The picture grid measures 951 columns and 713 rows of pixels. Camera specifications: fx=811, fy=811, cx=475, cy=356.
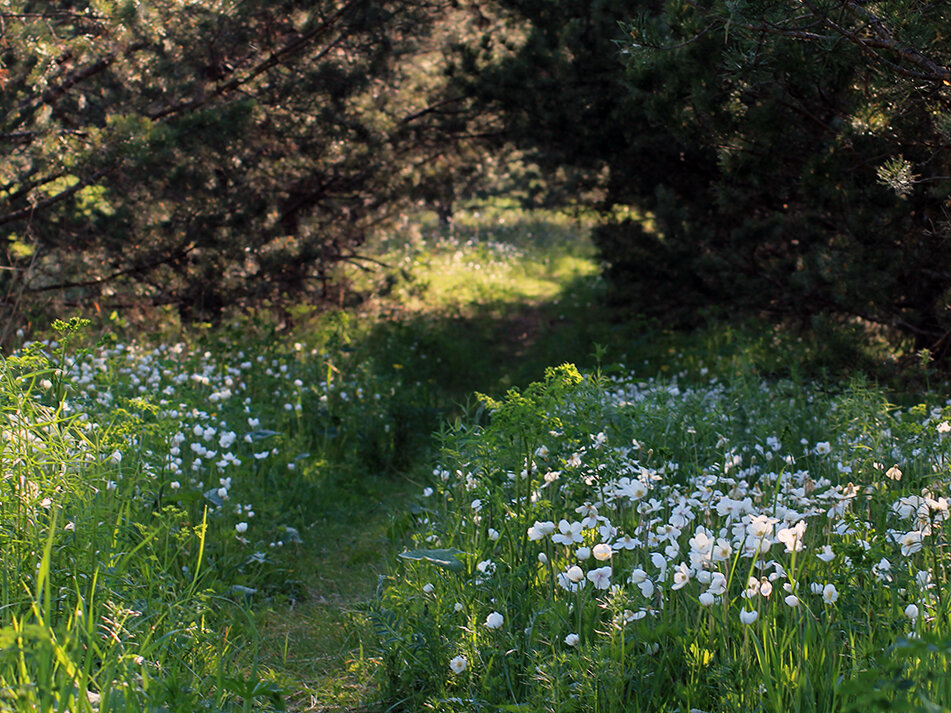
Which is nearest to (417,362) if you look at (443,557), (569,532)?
(443,557)

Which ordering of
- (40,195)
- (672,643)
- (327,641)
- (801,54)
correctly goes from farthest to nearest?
1. (40,195)
2. (801,54)
3. (327,641)
4. (672,643)

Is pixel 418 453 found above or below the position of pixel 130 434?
below

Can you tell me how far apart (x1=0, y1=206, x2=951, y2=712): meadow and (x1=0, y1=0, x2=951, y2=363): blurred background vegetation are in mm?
1114

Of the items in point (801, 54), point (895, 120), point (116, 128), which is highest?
point (801, 54)

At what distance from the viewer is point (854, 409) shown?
15.2ft

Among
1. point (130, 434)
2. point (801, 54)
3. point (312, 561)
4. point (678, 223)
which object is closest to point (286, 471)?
point (312, 561)

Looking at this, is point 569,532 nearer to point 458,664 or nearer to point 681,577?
point 681,577

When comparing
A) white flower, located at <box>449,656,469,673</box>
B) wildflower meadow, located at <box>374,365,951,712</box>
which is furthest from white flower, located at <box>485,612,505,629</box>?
white flower, located at <box>449,656,469,673</box>

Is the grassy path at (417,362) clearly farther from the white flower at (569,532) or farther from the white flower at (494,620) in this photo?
the white flower at (569,532)

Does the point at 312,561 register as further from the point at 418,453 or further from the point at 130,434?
the point at 418,453

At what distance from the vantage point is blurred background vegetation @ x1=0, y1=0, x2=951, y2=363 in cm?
504

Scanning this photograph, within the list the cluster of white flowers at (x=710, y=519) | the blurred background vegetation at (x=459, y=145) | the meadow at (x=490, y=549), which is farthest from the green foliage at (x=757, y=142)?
the cluster of white flowers at (x=710, y=519)

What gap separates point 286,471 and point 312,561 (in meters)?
1.11

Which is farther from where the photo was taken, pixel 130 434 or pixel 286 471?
pixel 286 471
